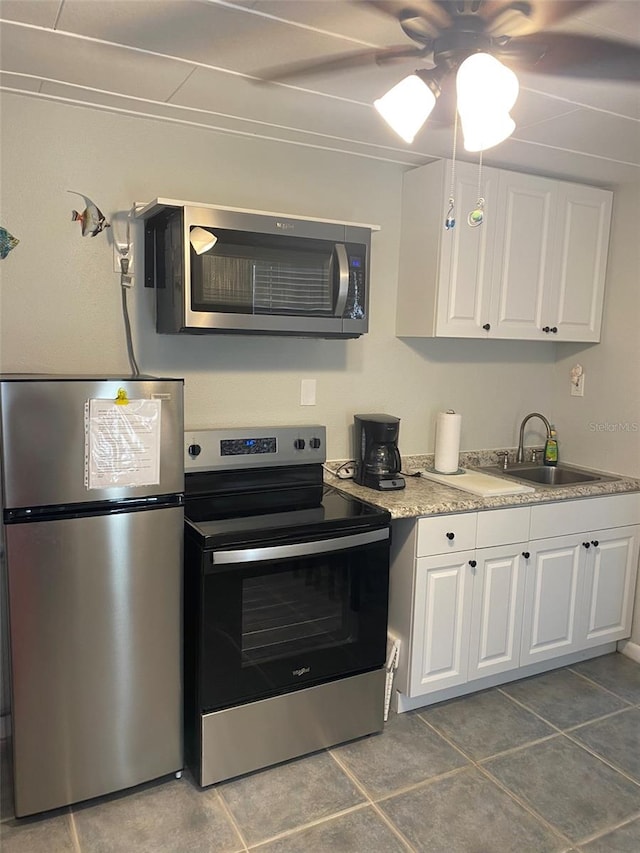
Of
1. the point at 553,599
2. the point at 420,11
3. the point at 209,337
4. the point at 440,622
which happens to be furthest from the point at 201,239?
the point at 553,599

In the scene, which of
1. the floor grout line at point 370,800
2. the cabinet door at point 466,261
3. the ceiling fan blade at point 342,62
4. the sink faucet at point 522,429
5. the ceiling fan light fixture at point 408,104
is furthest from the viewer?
the sink faucet at point 522,429

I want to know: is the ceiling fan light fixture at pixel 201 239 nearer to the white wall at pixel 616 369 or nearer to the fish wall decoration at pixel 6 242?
the fish wall decoration at pixel 6 242

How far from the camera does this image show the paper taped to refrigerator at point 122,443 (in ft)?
6.24

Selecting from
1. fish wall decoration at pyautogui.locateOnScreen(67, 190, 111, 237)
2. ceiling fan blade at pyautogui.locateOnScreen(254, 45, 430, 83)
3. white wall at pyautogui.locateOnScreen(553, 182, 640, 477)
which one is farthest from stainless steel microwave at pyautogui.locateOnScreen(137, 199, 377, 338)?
white wall at pyautogui.locateOnScreen(553, 182, 640, 477)

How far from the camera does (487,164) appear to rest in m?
2.80

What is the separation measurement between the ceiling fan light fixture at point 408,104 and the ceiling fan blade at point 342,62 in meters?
0.18

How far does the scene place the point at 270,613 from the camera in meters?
2.21

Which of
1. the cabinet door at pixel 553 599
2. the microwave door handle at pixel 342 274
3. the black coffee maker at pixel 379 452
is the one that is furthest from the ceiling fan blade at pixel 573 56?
the cabinet door at pixel 553 599

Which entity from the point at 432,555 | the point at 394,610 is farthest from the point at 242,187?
the point at 394,610

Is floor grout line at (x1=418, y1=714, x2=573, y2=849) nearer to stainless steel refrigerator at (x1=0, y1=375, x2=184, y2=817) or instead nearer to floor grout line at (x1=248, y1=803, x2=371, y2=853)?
floor grout line at (x1=248, y1=803, x2=371, y2=853)

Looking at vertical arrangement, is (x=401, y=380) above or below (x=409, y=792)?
above

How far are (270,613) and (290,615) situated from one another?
Answer: 0.25 ft

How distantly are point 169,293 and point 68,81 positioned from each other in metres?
0.72

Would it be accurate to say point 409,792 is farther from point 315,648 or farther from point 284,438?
point 284,438
